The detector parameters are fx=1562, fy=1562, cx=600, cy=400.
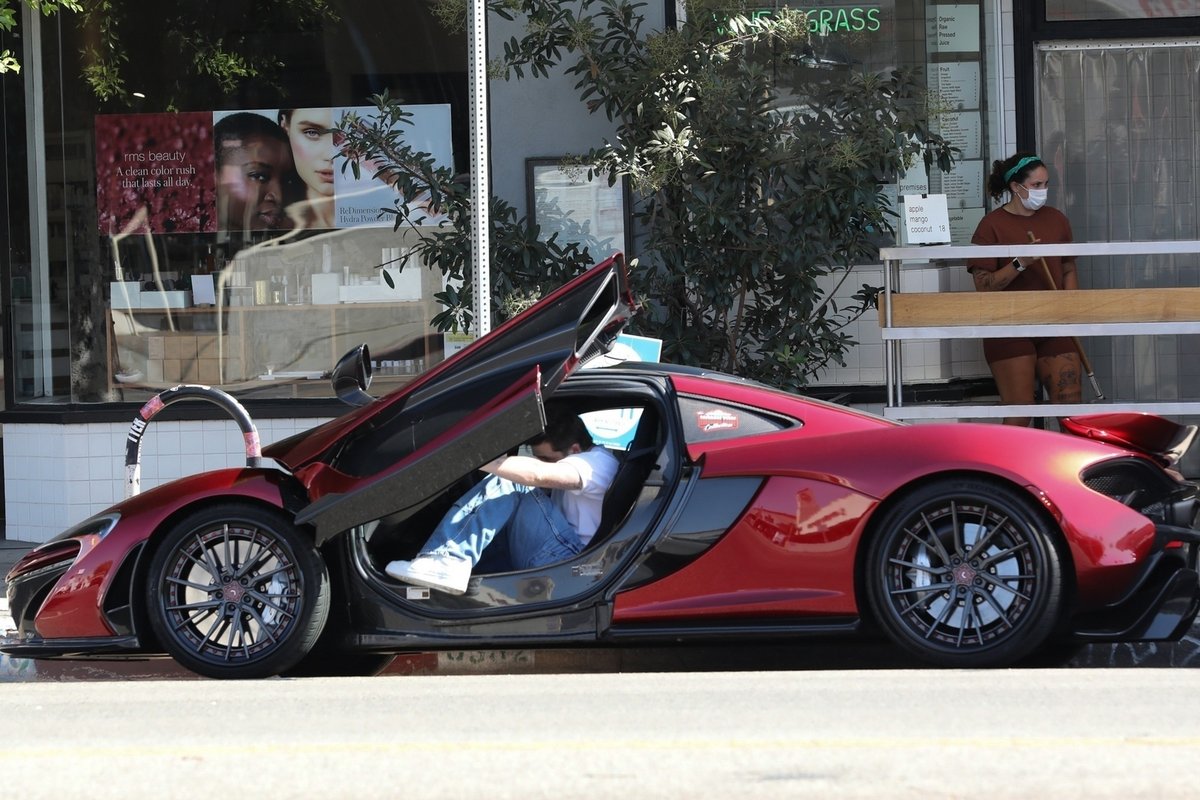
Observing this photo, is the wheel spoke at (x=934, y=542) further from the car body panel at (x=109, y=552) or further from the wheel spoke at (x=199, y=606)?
the wheel spoke at (x=199, y=606)

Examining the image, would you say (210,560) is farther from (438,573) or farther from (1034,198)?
(1034,198)

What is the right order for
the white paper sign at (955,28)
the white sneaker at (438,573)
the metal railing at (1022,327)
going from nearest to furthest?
the white sneaker at (438,573) < the metal railing at (1022,327) < the white paper sign at (955,28)

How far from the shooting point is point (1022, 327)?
9617 mm

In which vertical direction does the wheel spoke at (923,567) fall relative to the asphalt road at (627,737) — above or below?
above

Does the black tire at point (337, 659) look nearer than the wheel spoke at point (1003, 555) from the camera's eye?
No

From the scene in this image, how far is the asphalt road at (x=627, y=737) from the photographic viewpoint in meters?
4.55

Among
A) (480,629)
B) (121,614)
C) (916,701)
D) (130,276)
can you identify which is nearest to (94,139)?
(130,276)

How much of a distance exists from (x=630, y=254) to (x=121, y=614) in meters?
5.29

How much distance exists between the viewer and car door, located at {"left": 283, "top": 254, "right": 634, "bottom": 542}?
5.83m

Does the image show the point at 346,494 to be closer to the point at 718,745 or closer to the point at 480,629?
the point at 480,629

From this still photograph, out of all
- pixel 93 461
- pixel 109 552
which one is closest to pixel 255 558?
pixel 109 552

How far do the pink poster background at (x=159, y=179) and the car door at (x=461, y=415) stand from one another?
5.40m

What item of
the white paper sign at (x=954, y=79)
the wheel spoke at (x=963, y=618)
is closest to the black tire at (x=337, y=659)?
the wheel spoke at (x=963, y=618)

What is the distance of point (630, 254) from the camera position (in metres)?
10.7
